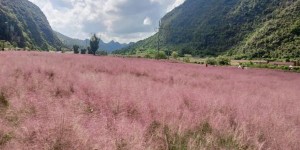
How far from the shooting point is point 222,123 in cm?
466

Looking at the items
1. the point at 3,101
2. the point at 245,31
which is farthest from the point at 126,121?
the point at 245,31

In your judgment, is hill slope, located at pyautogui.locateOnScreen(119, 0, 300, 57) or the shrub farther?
hill slope, located at pyautogui.locateOnScreen(119, 0, 300, 57)

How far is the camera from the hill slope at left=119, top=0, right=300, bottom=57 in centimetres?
9650

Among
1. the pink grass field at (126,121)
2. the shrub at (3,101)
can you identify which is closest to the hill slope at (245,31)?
the pink grass field at (126,121)

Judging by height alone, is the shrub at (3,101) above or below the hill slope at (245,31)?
below

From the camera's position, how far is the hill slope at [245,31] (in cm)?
9650

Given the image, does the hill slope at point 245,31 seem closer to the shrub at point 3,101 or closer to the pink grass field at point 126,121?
the pink grass field at point 126,121

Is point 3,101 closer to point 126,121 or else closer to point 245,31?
point 126,121

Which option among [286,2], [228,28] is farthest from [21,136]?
[228,28]

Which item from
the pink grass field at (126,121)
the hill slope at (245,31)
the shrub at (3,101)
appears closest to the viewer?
the pink grass field at (126,121)

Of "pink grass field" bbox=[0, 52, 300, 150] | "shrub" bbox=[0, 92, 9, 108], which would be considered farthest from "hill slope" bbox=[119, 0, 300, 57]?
"shrub" bbox=[0, 92, 9, 108]

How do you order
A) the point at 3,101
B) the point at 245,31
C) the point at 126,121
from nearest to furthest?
Answer: 1. the point at 126,121
2. the point at 3,101
3. the point at 245,31

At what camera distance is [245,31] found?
139500mm

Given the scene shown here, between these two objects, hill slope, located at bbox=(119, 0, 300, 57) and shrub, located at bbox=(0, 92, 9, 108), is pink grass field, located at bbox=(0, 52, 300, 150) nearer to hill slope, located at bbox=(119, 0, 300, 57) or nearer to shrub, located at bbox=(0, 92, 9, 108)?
shrub, located at bbox=(0, 92, 9, 108)
